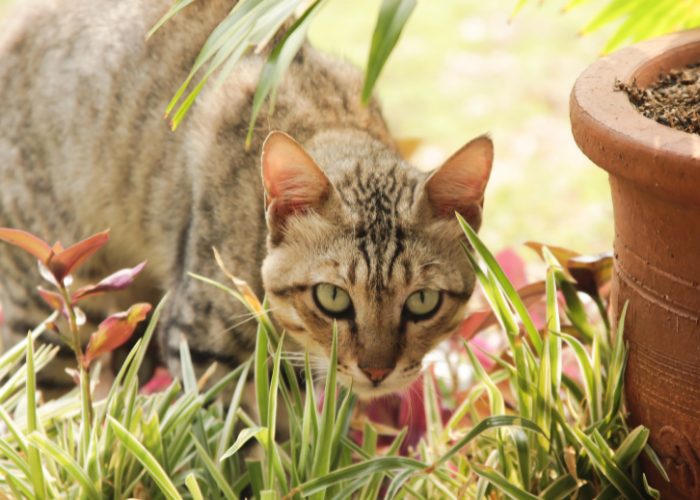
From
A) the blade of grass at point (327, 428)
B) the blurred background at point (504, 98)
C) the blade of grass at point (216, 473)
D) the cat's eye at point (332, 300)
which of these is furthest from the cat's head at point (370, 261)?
the blurred background at point (504, 98)

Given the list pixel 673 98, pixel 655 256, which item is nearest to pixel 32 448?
pixel 655 256

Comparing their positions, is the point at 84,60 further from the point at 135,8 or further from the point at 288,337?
the point at 288,337

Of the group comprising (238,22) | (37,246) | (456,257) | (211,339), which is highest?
(238,22)

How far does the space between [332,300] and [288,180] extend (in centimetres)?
22

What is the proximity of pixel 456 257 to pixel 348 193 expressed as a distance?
0.72ft

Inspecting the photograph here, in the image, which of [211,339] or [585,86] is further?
[211,339]

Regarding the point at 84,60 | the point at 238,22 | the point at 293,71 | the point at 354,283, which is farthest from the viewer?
the point at 84,60

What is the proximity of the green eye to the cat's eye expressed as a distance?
11cm

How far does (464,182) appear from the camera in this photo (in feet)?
5.31

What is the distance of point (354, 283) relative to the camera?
5.32ft

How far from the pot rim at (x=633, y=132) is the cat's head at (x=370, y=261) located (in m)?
0.20

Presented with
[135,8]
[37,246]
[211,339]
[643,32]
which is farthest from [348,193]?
[135,8]

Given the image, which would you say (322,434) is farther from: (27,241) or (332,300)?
(27,241)

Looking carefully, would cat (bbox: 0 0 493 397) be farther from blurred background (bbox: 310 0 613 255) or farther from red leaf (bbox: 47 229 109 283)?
blurred background (bbox: 310 0 613 255)
